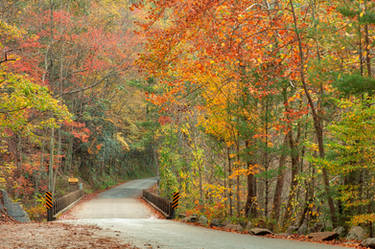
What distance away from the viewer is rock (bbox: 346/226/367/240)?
8344 mm

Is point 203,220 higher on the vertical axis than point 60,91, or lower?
lower

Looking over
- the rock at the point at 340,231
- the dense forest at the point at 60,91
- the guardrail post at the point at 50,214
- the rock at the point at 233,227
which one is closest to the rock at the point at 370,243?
the rock at the point at 340,231

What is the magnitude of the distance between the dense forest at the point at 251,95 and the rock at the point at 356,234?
1.19 ft

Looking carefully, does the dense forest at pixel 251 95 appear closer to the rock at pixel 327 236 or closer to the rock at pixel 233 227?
the rock at pixel 327 236

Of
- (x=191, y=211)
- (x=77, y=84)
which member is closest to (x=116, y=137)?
(x=77, y=84)

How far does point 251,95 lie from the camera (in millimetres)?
12516

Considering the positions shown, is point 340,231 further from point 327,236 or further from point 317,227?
point 317,227

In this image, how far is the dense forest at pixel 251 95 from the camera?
8828 mm

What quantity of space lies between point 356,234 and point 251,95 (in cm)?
572

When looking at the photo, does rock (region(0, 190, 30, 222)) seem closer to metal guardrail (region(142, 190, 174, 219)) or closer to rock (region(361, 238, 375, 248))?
metal guardrail (region(142, 190, 174, 219))

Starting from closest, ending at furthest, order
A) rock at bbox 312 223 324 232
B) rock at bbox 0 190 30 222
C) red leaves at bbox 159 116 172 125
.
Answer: rock at bbox 312 223 324 232
rock at bbox 0 190 30 222
red leaves at bbox 159 116 172 125

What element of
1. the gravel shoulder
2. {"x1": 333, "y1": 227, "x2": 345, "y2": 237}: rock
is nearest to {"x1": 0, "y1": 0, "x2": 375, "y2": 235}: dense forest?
{"x1": 333, "y1": 227, "x2": 345, "y2": 237}: rock

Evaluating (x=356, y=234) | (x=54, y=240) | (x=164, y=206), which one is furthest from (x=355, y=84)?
(x=164, y=206)

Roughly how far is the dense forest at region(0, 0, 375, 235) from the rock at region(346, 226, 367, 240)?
363 mm
